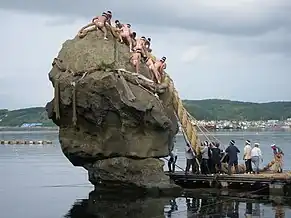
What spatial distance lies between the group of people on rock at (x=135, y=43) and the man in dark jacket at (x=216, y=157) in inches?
193

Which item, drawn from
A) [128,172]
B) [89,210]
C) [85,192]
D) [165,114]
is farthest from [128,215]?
[85,192]

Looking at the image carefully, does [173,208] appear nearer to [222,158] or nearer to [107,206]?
[107,206]

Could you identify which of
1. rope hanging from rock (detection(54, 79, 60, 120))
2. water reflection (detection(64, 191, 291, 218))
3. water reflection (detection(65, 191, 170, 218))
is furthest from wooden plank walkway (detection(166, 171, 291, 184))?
rope hanging from rock (detection(54, 79, 60, 120))

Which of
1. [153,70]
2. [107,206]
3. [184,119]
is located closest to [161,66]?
[153,70]

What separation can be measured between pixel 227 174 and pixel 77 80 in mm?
9687

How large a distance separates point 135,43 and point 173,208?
10.7 m

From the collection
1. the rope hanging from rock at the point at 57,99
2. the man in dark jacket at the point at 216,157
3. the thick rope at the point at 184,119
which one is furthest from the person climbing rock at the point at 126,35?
the man in dark jacket at the point at 216,157

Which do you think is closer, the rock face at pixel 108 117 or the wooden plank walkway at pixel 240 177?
the wooden plank walkway at pixel 240 177

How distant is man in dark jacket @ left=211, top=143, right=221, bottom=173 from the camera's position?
33562 mm

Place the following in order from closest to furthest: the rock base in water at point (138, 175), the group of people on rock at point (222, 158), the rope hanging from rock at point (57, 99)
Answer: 1. the rock base in water at point (138, 175)
2. the rope hanging from rock at point (57, 99)
3. the group of people on rock at point (222, 158)

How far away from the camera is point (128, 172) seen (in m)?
32.0

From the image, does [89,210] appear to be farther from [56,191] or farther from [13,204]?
[56,191]

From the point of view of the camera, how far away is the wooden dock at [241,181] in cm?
3020

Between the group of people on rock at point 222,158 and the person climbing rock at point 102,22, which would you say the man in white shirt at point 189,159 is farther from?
the person climbing rock at point 102,22
